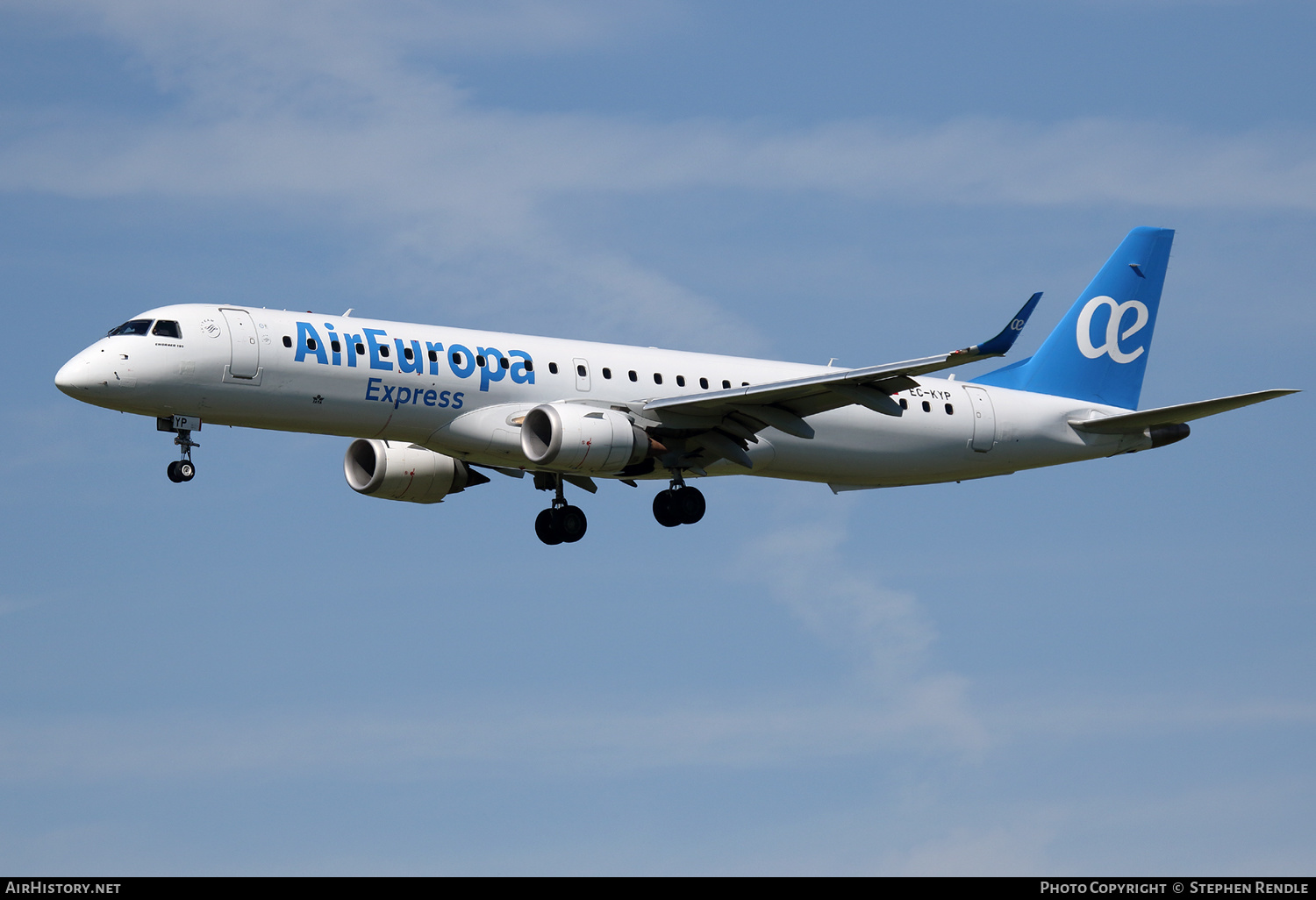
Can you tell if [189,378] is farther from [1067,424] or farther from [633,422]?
[1067,424]

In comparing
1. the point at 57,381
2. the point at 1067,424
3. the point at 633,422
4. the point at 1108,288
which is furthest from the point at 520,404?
the point at 1108,288

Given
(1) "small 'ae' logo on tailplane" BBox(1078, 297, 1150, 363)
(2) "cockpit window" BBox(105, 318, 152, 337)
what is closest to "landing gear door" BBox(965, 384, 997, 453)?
(1) "small 'ae' logo on tailplane" BBox(1078, 297, 1150, 363)

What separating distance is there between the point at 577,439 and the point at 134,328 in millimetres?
9569

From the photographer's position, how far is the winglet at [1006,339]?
1347 inches

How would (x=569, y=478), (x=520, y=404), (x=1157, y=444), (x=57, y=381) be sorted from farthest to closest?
(x=1157, y=444) → (x=569, y=478) → (x=520, y=404) → (x=57, y=381)

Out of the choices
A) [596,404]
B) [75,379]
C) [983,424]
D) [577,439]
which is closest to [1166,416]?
[983,424]

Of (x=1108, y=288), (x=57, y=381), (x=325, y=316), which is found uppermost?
(x=1108, y=288)

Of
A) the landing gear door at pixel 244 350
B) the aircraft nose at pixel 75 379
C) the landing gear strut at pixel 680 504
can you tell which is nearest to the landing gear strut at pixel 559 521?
the landing gear strut at pixel 680 504

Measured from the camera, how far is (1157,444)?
46.1 meters

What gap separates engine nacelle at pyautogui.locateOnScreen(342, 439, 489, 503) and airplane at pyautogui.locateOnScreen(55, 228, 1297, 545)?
0.15 feet

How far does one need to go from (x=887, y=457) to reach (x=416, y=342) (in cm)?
1259

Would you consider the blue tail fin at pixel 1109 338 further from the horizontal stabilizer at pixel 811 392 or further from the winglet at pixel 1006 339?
the winglet at pixel 1006 339

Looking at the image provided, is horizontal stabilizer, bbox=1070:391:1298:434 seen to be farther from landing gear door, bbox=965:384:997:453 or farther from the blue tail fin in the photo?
landing gear door, bbox=965:384:997:453

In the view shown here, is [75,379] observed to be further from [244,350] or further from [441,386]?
[441,386]
